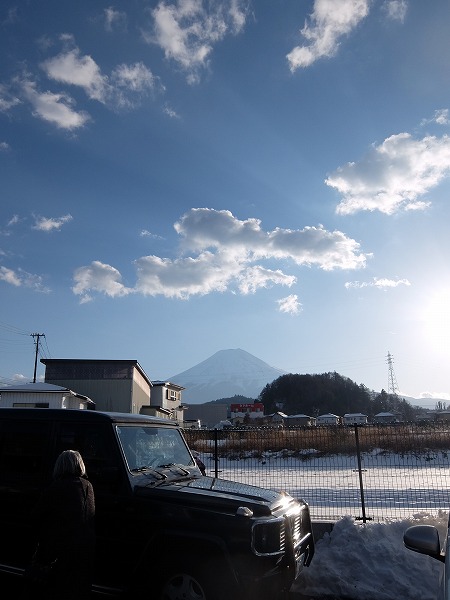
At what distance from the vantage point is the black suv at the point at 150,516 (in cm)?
423

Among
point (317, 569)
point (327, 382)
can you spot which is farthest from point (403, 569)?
point (327, 382)

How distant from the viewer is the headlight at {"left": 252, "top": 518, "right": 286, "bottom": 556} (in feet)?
13.9

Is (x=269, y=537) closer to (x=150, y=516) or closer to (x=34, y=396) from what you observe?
(x=150, y=516)

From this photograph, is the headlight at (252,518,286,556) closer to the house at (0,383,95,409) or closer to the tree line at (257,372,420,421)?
the house at (0,383,95,409)

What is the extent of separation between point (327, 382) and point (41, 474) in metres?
139

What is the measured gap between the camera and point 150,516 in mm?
4469

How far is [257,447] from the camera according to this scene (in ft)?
37.2

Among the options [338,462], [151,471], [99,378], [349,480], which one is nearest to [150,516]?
[151,471]

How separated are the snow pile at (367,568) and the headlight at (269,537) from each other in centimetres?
184

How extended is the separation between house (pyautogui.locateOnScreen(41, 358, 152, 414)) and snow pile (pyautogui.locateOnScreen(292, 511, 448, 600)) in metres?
43.2

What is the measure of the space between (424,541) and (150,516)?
91.0 inches

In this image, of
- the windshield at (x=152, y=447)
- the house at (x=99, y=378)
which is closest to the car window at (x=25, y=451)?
the windshield at (x=152, y=447)

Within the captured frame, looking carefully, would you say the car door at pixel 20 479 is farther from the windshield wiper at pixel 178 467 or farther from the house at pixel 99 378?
the house at pixel 99 378

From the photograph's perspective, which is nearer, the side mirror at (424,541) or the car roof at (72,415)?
the side mirror at (424,541)
